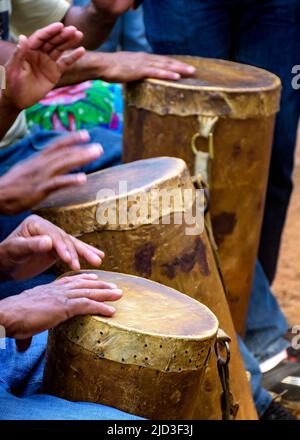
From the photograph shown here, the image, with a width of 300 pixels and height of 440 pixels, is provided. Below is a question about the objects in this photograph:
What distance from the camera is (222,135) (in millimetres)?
2660

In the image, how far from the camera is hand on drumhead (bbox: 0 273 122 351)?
1.75 metres

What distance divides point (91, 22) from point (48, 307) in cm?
166

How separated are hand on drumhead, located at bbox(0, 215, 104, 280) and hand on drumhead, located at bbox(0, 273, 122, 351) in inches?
4.6

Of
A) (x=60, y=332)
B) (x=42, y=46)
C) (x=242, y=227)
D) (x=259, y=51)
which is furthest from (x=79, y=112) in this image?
(x=60, y=332)

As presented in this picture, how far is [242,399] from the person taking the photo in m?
2.45

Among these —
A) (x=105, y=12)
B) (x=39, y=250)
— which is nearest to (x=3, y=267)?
(x=39, y=250)

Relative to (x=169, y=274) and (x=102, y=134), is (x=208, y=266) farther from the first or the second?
(x=102, y=134)

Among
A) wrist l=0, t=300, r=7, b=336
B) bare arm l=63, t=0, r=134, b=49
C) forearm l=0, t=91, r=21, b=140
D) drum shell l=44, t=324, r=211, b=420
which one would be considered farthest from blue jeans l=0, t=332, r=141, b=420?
bare arm l=63, t=0, r=134, b=49

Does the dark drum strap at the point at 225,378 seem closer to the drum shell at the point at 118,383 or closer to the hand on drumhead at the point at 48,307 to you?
the drum shell at the point at 118,383

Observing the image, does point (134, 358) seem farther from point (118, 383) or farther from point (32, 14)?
point (32, 14)

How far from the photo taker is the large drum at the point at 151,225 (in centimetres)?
218

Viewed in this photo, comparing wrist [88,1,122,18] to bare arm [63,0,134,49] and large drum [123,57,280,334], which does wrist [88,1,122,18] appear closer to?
bare arm [63,0,134,49]

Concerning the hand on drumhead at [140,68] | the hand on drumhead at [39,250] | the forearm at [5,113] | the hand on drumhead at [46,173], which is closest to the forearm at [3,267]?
the hand on drumhead at [39,250]

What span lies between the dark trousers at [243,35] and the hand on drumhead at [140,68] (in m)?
0.43
